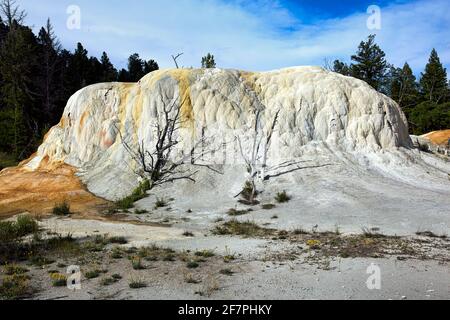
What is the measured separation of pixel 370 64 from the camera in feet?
177

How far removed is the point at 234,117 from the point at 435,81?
51370mm

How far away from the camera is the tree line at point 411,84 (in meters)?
52.3

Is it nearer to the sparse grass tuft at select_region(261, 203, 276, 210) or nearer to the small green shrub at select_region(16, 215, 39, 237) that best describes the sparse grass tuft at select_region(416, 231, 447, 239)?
the sparse grass tuft at select_region(261, 203, 276, 210)

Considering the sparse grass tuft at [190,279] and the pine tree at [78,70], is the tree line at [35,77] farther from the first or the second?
the sparse grass tuft at [190,279]

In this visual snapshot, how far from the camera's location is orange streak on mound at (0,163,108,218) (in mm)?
19828

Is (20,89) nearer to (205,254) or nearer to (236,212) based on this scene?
(236,212)

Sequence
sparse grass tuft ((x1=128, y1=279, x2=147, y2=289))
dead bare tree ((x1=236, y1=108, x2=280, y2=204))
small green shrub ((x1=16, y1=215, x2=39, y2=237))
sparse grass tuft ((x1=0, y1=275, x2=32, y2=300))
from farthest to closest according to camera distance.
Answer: dead bare tree ((x1=236, y1=108, x2=280, y2=204))
small green shrub ((x1=16, y1=215, x2=39, y2=237))
sparse grass tuft ((x1=128, y1=279, x2=147, y2=289))
sparse grass tuft ((x1=0, y1=275, x2=32, y2=300))

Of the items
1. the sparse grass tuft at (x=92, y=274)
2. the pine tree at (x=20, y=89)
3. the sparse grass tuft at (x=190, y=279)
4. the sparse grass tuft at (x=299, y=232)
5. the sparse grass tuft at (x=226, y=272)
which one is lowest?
the sparse grass tuft at (x=299, y=232)

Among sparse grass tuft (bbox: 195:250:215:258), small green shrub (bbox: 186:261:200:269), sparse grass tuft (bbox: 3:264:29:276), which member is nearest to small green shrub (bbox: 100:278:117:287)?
small green shrub (bbox: 186:261:200:269)

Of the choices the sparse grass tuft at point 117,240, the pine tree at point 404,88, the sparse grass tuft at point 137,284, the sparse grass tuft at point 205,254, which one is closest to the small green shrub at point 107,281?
the sparse grass tuft at point 137,284

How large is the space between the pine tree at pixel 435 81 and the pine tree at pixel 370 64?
45.2 ft

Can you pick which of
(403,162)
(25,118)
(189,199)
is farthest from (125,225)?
(25,118)

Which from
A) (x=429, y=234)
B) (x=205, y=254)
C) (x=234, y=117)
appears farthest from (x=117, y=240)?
(x=234, y=117)

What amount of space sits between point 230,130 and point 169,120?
332cm
